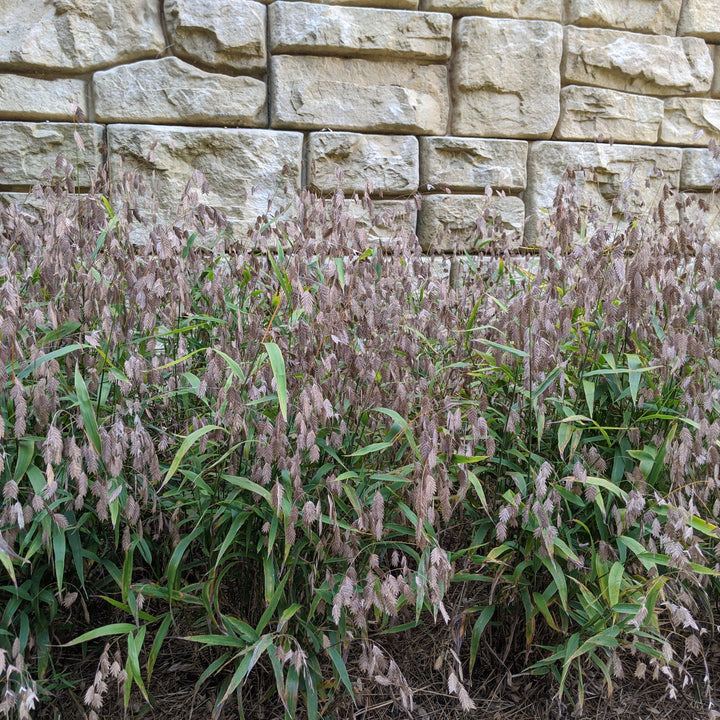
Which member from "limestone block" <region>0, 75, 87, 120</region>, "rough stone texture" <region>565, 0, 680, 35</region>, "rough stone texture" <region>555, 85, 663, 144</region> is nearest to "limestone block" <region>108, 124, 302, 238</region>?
"limestone block" <region>0, 75, 87, 120</region>

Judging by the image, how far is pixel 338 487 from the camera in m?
1.34

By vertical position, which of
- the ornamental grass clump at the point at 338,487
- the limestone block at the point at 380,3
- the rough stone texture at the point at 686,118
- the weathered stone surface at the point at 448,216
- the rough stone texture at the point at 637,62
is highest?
the limestone block at the point at 380,3

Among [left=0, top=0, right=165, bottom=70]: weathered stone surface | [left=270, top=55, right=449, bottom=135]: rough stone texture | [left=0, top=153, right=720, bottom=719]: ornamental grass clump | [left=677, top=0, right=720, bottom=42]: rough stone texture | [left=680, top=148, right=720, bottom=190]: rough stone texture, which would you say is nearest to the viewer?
[left=0, top=153, right=720, bottom=719]: ornamental grass clump

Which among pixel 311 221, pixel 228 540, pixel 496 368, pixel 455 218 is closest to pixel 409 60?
pixel 455 218

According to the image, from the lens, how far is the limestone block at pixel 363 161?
138 inches

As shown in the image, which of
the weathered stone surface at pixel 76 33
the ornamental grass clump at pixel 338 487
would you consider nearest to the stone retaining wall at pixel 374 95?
the weathered stone surface at pixel 76 33

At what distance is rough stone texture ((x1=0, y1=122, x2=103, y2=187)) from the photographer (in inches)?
128

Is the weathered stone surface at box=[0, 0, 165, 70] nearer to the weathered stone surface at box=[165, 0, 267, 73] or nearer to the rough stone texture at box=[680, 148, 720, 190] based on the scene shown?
the weathered stone surface at box=[165, 0, 267, 73]

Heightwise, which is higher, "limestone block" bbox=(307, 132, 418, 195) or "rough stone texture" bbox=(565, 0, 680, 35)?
"rough stone texture" bbox=(565, 0, 680, 35)

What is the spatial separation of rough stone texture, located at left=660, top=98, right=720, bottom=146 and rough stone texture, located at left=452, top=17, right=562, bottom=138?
68 centimetres

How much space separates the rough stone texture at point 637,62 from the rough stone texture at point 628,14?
0.13 ft

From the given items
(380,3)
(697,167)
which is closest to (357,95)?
(380,3)

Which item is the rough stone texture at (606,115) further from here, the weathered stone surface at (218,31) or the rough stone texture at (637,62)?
the weathered stone surface at (218,31)

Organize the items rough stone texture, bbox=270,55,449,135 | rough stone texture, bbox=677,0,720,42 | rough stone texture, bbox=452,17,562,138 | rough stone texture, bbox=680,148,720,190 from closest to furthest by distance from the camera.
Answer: rough stone texture, bbox=270,55,449,135 < rough stone texture, bbox=452,17,562,138 < rough stone texture, bbox=677,0,720,42 < rough stone texture, bbox=680,148,720,190
